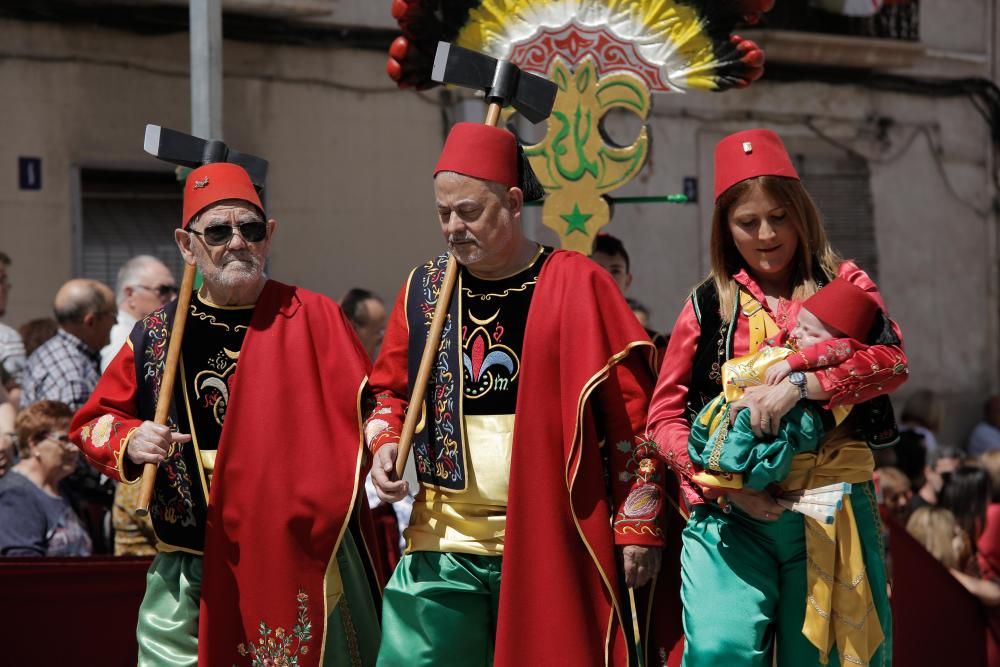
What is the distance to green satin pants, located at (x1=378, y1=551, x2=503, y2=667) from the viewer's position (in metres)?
4.57

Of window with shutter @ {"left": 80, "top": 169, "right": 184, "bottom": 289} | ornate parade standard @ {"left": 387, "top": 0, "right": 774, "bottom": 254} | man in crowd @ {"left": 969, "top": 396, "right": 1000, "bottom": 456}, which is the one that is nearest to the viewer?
ornate parade standard @ {"left": 387, "top": 0, "right": 774, "bottom": 254}

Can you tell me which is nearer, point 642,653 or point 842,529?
point 842,529

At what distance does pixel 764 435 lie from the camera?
13.7 ft

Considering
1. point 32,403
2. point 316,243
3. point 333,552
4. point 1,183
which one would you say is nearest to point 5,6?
point 1,183

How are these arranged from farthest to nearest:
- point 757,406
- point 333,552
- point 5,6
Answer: point 5,6
point 333,552
point 757,406

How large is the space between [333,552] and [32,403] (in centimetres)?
238

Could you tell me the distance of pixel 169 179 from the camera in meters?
11.1

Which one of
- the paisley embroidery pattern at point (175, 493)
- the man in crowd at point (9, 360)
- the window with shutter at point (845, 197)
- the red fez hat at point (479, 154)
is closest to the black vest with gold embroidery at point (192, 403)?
the paisley embroidery pattern at point (175, 493)

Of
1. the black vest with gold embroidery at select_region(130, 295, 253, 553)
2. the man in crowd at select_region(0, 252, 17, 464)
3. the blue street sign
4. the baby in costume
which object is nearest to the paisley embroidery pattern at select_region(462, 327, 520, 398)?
the baby in costume

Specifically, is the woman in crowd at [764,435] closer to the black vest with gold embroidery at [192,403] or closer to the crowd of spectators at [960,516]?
the black vest with gold embroidery at [192,403]

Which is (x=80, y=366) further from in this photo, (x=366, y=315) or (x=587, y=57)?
(x=587, y=57)

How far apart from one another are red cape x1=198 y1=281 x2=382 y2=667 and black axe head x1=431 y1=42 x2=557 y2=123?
0.97m

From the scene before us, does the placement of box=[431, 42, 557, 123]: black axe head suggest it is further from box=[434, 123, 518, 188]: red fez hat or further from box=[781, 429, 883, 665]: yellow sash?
box=[781, 429, 883, 665]: yellow sash

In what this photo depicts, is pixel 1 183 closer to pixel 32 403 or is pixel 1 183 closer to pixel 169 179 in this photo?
pixel 169 179
